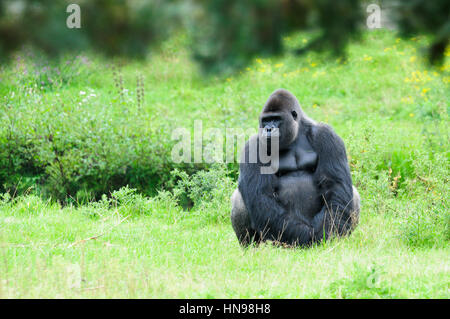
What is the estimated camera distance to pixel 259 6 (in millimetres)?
1870

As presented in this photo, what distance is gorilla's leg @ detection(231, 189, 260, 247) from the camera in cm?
534

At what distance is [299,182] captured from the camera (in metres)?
5.25

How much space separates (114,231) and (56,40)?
4.44m

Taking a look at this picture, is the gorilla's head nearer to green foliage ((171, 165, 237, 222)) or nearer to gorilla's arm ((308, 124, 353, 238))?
gorilla's arm ((308, 124, 353, 238))

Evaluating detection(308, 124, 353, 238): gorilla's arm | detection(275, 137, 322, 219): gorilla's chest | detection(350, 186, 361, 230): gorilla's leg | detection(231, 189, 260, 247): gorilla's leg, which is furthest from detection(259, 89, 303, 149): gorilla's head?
detection(350, 186, 361, 230): gorilla's leg

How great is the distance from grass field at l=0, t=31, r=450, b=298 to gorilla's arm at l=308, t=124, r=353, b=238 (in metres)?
0.18

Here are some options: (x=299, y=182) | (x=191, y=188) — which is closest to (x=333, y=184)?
(x=299, y=182)

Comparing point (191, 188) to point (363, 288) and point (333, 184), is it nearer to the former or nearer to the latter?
point (333, 184)

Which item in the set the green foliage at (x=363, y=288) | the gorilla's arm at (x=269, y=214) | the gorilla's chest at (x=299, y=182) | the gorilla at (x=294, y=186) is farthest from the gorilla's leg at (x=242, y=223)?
the green foliage at (x=363, y=288)

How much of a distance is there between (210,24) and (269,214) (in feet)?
11.1

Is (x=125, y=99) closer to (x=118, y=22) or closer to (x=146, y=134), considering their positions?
(x=146, y=134)

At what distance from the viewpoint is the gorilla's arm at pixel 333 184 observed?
5172 millimetres
